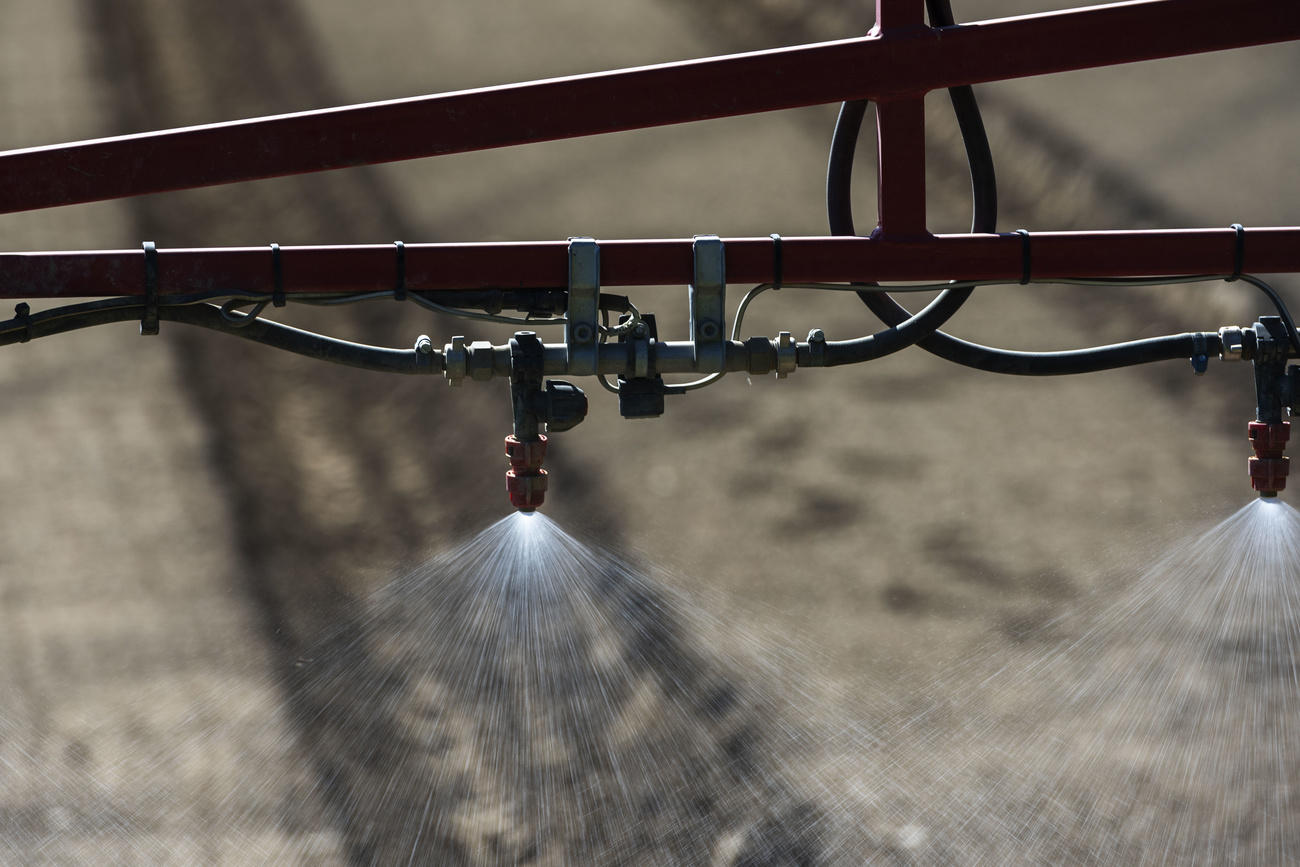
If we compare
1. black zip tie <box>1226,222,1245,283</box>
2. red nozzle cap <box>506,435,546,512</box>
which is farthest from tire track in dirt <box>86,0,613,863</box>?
black zip tie <box>1226,222,1245,283</box>

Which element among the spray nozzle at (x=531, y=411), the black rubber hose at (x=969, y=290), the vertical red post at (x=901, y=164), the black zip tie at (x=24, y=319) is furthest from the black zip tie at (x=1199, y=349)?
the black zip tie at (x=24, y=319)

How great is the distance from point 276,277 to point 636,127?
0.35 m

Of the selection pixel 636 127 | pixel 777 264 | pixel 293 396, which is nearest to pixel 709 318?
pixel 777 264

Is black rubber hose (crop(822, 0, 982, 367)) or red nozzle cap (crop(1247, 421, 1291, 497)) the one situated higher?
black rubber hose (crop(822, 0, 982, 367))

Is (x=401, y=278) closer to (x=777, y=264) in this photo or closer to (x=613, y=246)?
(x=613, y=246)

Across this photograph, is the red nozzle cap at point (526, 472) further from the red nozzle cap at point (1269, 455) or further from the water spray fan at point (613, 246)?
the red nozzle cap at point (1269, 455)

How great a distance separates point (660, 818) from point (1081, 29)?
1.65m

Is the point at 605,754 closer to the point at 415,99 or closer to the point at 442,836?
the point at 442,836

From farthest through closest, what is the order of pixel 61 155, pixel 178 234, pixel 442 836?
pixel 178 234
pixel 442 836
pixel 61 155

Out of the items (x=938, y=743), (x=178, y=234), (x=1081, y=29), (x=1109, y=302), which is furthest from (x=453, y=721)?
(x=1081, y=29)

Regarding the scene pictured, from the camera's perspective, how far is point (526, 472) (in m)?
1.36

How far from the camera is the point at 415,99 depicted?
1209mm

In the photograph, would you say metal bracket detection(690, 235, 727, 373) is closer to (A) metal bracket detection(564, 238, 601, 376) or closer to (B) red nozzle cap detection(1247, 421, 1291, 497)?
(A) metal bracket detection(564, 238, 601, 376)

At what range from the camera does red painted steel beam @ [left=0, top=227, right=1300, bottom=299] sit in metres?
1.24
